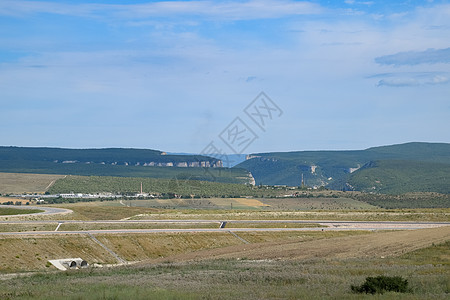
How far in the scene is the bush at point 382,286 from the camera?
1087 inches

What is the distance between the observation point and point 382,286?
91.7 feet

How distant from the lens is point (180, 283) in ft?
102

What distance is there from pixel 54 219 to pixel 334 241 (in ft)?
117

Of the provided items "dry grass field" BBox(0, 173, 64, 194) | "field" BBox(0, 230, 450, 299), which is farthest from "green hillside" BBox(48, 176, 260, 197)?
"field" BBox(0, 230, 450, 299)

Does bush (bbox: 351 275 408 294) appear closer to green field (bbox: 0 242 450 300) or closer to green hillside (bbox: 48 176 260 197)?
green field (bbox: 0 242 450 300)

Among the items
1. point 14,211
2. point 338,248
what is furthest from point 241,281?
point 14,211

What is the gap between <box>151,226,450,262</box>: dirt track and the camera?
46.8 m

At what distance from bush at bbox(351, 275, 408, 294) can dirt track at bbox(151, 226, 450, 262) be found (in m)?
17.1

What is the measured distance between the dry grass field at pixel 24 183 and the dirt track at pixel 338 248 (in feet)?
384

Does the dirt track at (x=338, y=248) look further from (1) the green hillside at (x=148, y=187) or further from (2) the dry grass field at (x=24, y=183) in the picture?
(2) the dry grass field at (x=24, y=183)

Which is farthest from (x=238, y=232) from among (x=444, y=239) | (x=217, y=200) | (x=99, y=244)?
(x=217, y=200)

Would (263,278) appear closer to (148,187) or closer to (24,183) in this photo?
(148,187)

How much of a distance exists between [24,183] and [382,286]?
506 ft

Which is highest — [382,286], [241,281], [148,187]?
[382,286]
